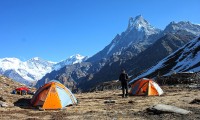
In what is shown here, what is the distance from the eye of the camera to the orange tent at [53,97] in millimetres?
26547

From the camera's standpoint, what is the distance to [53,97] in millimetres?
26938

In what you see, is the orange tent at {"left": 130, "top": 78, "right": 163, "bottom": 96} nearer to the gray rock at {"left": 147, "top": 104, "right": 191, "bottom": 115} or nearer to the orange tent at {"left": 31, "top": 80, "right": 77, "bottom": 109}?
the orange tent at {"left": 31, "top": 80, "right": 77, "bottom": 109}

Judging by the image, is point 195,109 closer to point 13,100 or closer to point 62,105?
point 62,105

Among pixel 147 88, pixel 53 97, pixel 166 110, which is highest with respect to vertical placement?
pixel 147 88

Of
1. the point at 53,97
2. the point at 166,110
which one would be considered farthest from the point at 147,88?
the point at 166,110

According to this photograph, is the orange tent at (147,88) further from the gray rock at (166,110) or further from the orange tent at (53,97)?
the gray rock at (166,110)

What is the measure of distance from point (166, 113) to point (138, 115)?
179 centimetres

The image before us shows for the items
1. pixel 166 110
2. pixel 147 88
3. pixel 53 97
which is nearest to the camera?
pixel 166 110

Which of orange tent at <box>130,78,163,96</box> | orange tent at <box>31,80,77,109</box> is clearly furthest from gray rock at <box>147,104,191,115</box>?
orange tent at <box>130,78,163,96</box>

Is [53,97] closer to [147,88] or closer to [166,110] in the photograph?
[166,110]

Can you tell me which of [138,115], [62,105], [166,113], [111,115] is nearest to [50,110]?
[62,105]

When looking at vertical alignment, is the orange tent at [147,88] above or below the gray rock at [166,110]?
above

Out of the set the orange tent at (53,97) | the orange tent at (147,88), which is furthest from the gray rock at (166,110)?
the orange tent at (147,88)

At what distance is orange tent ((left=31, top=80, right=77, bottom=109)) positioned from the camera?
26547mm
